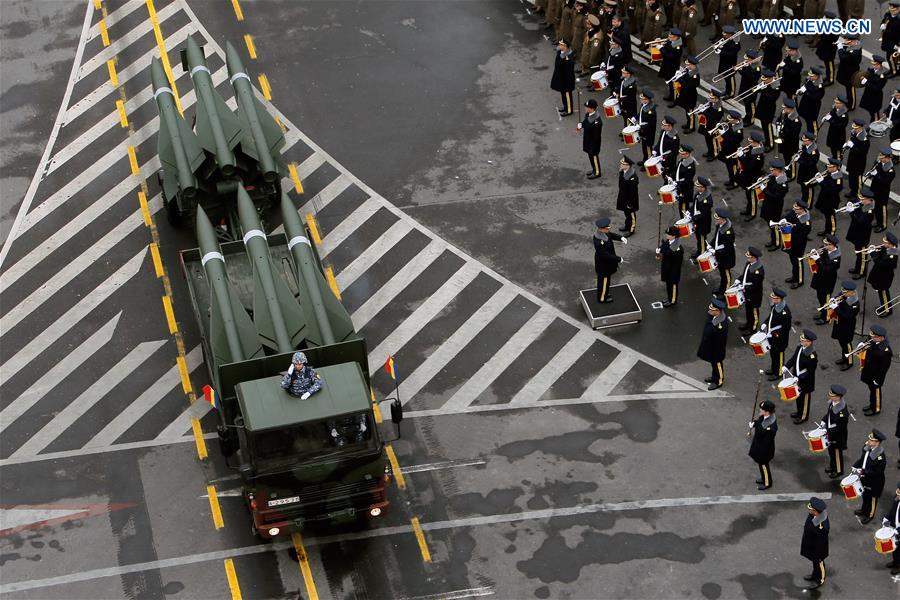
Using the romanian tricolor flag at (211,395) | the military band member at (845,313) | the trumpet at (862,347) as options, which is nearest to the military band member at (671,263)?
the military band member at (845,313)

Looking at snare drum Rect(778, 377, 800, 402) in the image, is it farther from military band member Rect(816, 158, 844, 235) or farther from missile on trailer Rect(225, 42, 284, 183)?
missile on trailer Rect(225, 42, 284, 183)

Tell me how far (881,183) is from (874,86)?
420cm

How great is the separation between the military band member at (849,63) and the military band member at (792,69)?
3.84ft

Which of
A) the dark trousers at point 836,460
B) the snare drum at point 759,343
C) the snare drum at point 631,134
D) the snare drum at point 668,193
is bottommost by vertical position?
the dark trousers at point 836,460

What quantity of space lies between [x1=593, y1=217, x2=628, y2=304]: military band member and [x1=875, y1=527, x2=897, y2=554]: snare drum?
9447 mm

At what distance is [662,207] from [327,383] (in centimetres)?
1396

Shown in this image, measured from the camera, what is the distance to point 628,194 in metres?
36.9

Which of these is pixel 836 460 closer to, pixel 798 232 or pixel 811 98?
pixel 798 232

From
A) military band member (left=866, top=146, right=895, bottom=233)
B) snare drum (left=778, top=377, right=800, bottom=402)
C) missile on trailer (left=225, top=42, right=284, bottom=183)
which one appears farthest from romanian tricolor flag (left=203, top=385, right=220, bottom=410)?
military band member (left=866, top=146, right=895, bottom=233)

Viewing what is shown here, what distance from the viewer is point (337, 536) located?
98.0 ft

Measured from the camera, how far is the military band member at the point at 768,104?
39.6 metres

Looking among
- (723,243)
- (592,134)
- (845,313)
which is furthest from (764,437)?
(592,134)

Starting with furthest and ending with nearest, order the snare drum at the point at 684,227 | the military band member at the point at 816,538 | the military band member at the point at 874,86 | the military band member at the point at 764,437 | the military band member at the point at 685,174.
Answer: the military band member at the point at 874,86
the military band member at the point at 685,174
the snare drum at the point at 684,227
the military band member at the point at 764,437
the military band member at the point at 816,538

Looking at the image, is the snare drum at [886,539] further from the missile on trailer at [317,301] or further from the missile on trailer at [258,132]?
the missile on trailer at [258,132]
